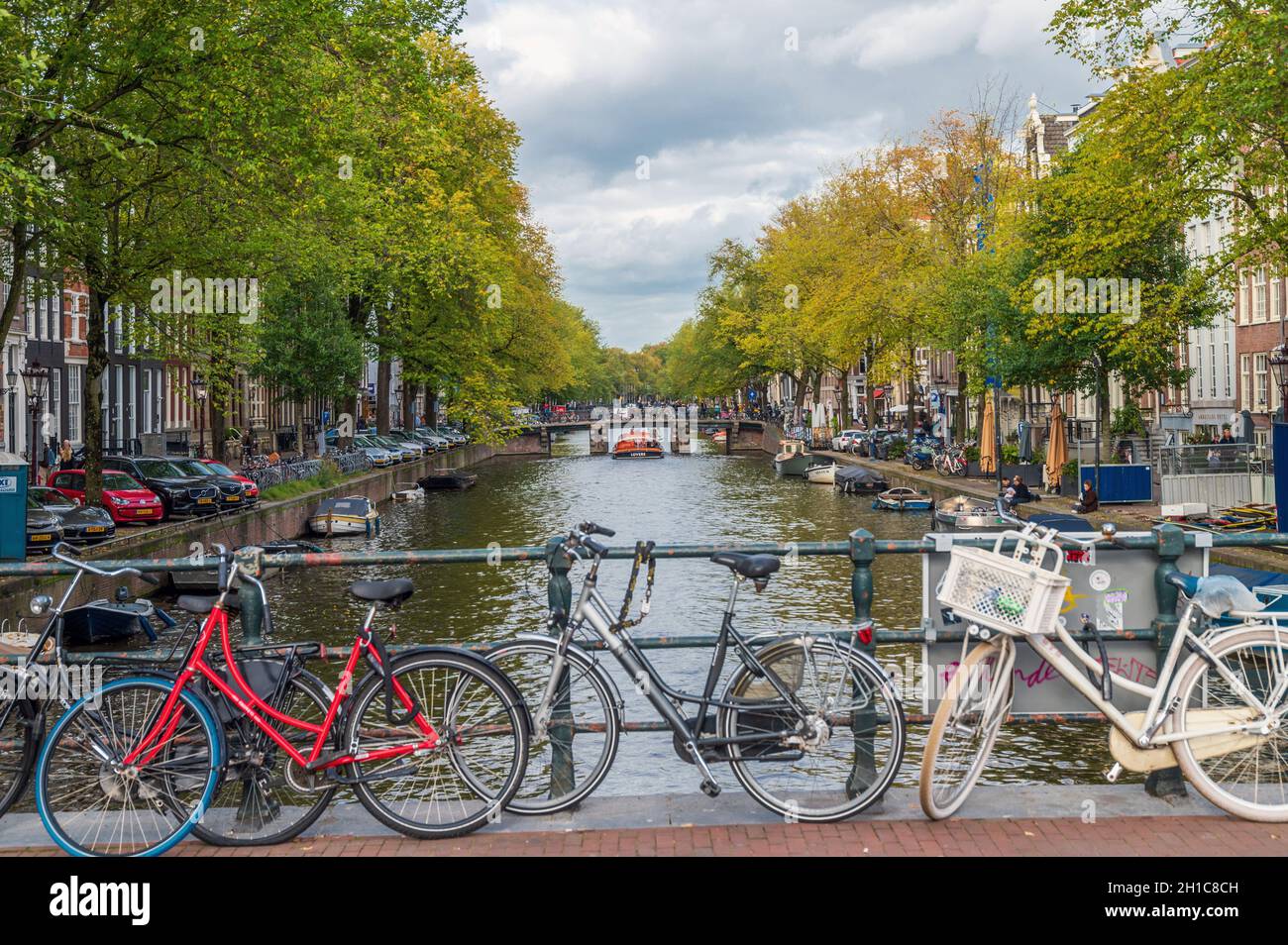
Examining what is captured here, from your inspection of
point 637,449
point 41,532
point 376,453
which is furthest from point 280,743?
point 637,449

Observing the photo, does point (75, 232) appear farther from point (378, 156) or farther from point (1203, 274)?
point (1203, 274)

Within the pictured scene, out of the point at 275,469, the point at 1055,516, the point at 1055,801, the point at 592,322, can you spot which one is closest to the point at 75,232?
the point at 275,469

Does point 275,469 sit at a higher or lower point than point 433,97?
lower

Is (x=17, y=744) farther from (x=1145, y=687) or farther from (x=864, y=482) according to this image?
(x=864, y=482)

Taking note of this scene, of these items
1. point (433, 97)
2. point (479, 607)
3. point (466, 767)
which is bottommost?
point (479, 607)

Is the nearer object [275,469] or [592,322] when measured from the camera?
[275,469]

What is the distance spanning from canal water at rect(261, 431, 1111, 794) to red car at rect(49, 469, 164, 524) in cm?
343

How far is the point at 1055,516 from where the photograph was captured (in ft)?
83.3

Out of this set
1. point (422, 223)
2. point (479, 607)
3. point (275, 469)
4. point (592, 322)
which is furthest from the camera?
point (592, 322)

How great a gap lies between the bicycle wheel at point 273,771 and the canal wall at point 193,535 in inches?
247

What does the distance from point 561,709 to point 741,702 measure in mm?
790

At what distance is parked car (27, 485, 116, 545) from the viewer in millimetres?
25566

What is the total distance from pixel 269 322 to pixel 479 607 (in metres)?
27.1
